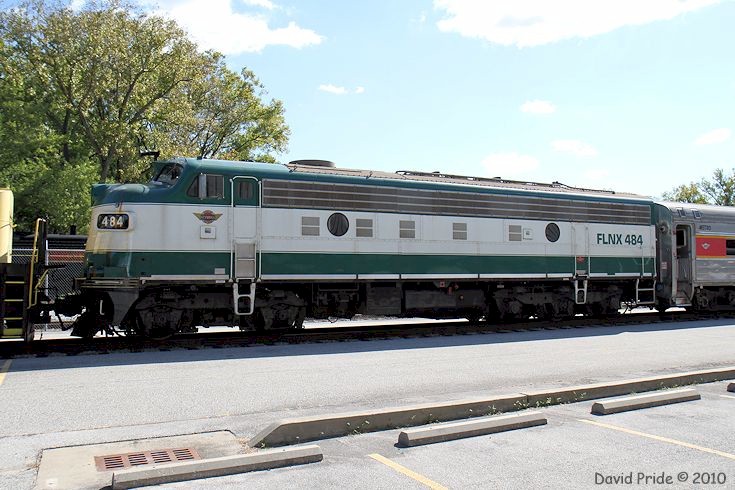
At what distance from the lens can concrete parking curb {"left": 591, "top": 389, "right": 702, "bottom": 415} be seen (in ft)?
Answer: 25.9

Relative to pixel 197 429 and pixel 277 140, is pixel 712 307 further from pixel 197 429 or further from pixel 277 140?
pixel 277 140

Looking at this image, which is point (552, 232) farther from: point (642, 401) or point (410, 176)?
point (642, 401)

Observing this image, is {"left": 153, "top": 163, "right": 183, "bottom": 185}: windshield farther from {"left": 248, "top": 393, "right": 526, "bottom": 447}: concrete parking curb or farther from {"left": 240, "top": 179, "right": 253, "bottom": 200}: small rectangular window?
{"left": 248, "top": 393, "right": 526, "bottom": 447}: concrete parking curb

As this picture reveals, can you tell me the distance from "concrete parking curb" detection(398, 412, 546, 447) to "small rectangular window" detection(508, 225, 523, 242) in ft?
34.5

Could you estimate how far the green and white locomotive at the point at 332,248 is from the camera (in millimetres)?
13328

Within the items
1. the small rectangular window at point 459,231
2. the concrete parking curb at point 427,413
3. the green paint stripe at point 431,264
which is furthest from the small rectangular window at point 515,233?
the concrete parking curb at point 427,413

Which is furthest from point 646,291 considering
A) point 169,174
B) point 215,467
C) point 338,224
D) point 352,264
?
point 215,467

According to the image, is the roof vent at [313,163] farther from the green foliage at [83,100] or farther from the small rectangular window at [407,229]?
the green foliage at [83,100]

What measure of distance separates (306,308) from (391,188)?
11.7 feet

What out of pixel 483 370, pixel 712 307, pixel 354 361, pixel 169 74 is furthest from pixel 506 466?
pixel 169 74

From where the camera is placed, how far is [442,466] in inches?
234

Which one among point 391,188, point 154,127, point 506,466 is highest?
point 154,127
